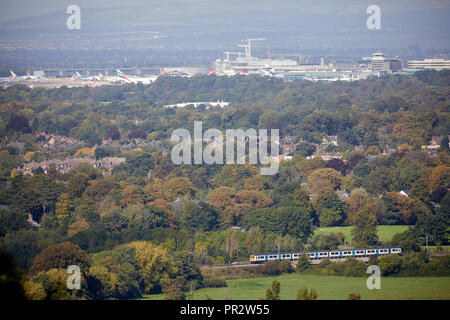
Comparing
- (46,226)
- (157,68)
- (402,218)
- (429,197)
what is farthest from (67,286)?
(157,68)

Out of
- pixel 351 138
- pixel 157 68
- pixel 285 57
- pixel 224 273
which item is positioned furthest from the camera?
pixel 285 57

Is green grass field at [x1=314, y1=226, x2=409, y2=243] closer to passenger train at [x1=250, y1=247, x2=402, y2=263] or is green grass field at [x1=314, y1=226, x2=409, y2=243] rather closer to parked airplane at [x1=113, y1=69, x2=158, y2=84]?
passenger train at [x1=250, y1=247, x2=402, y2=263]

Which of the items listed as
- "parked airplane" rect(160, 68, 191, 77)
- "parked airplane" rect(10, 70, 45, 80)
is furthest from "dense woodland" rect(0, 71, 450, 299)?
"parked airplane" rect(160, 68, 191, 77)

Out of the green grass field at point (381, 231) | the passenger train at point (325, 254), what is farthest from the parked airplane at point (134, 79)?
the passenger train at point (325, 254)

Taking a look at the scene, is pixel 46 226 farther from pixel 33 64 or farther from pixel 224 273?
pixel 33 64

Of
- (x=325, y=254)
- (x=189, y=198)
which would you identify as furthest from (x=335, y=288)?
(x=189, y=198)

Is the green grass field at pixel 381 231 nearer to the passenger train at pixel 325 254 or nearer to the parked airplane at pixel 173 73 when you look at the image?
the passenger train at pixel 325 254

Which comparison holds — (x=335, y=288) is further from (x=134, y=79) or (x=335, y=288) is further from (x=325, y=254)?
(x=134, y=79)
